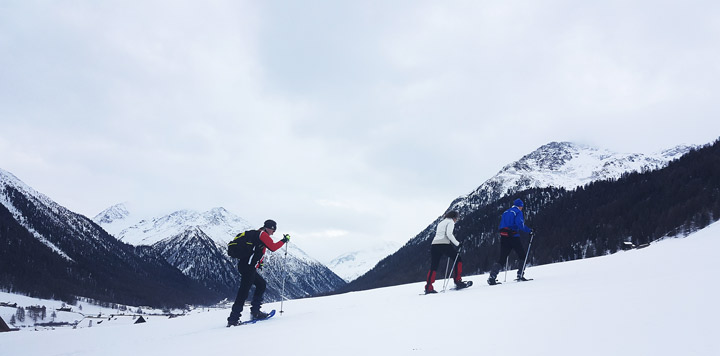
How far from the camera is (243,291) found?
361 inches

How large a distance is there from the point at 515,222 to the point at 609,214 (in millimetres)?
102462

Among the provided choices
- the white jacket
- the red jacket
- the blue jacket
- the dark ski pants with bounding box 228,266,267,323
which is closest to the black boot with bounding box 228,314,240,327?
the dark ski pants with bounding box 228,266,267,323

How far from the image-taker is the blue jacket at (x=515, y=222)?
36.0 feet

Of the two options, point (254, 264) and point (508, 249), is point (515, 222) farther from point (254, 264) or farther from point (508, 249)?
point (254, 264)

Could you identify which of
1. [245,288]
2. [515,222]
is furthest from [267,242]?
[515,222]

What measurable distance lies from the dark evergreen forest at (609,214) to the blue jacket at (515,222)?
36.7 m

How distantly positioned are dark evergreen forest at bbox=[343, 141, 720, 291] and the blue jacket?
3667 cm

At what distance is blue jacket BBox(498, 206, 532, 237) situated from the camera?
11.0m

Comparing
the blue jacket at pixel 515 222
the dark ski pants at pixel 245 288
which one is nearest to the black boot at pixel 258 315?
the dark ski pants at pixel 245 288

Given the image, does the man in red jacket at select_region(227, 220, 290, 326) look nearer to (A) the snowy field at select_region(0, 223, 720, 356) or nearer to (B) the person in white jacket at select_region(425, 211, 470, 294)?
(A) the snowy field at select_region(0, 223, 720, 356)

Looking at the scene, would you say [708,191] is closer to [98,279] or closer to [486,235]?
[486,235]

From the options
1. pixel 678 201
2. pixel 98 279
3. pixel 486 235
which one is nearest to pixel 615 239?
pixel 678 201

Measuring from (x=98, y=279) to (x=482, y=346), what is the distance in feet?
792

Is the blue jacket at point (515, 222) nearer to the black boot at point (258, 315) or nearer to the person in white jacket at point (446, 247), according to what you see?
the person in white jacket at point (446, 247)
